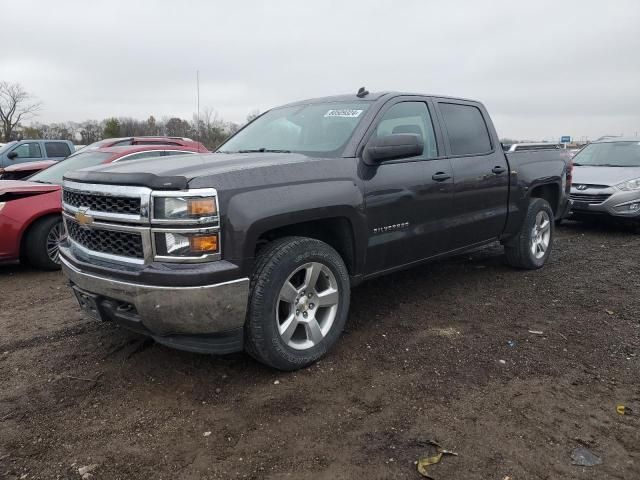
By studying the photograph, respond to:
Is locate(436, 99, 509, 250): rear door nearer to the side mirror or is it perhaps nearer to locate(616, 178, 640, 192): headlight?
the side mirror

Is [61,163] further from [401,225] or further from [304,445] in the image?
[304,445]

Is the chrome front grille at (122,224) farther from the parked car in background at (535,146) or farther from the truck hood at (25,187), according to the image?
the parked car in background at (535,146)

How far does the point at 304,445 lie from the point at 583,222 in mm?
8930

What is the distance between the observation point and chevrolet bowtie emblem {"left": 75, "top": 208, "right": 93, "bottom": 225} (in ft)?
10.5

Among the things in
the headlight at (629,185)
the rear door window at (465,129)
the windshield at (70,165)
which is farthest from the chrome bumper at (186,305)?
the headlight at (629,185)

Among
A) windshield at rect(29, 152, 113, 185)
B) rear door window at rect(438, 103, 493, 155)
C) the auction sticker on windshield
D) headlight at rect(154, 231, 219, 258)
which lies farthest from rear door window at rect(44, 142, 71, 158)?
headlight at rect(154, 231, 219, 258)

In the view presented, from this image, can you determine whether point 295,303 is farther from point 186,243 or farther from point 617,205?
point 617,205

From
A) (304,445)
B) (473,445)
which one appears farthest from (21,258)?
(473,445)

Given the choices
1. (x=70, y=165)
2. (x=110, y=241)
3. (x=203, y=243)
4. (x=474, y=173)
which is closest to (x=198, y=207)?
(x=203, y=243)

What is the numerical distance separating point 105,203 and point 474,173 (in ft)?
10.4

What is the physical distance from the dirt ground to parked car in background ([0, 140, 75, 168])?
11.9 meters

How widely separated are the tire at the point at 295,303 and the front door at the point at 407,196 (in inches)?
18.3

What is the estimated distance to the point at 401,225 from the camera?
156 inches

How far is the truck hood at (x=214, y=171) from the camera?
113 inches
